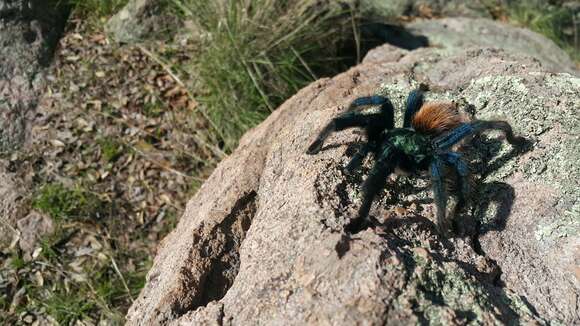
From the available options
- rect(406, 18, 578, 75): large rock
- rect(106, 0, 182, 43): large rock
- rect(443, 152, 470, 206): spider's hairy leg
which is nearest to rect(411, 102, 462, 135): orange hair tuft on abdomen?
rect(443, 152, 470, 206): spider's hairy leg

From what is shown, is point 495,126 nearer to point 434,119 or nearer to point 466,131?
point 466,131

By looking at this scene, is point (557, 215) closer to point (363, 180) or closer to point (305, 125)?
point (363, 180)

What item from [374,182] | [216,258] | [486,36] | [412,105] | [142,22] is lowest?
[486,36]

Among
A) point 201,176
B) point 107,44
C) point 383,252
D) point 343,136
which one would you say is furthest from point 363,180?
point 107,44

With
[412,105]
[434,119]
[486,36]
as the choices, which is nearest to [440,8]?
[486,36]

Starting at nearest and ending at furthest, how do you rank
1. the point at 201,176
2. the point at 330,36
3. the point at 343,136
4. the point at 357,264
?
the point at 357,264 < the point at 343,136 < the point at 201,176 < the point at 330,36

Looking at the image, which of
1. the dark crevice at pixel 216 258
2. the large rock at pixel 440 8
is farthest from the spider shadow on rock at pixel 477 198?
the large rock at pixel 440 8

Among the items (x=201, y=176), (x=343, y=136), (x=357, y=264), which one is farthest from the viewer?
(x=201, y=176)
